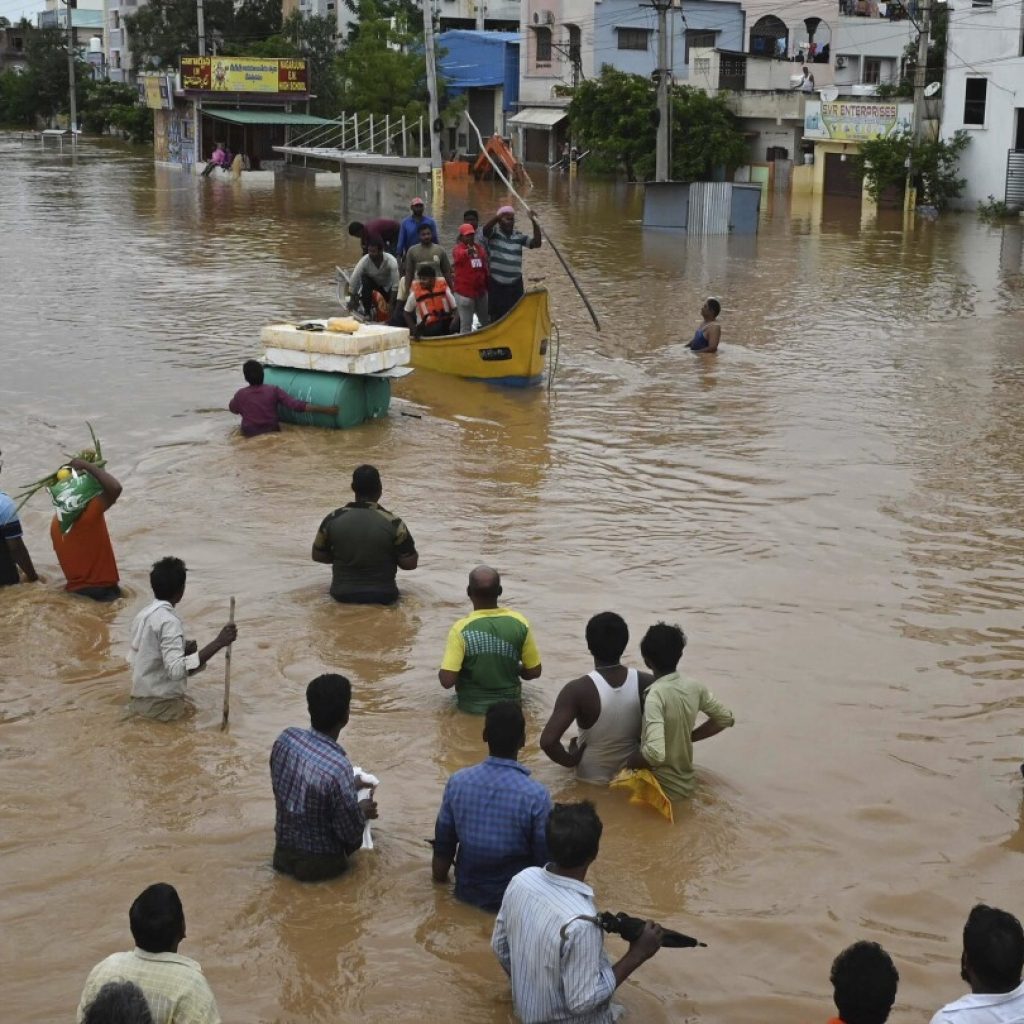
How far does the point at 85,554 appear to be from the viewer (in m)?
9.52

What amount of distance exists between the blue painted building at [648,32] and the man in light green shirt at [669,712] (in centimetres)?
5204

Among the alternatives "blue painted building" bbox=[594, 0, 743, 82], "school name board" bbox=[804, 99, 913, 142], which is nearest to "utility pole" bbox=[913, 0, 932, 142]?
"school name board" bbox=[804, 99, 913, 142]

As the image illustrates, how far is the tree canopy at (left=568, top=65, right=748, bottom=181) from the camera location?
46.4 meters

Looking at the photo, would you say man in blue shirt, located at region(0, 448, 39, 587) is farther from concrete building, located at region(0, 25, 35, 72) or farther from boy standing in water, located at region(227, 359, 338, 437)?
concrete building, located at region(0, 25, 35, 72)

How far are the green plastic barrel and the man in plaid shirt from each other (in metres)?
8.84

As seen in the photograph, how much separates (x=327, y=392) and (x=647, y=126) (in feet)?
115

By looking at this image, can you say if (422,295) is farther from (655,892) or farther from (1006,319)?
(655,892)

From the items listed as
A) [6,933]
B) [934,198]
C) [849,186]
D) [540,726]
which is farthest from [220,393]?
[849,186]

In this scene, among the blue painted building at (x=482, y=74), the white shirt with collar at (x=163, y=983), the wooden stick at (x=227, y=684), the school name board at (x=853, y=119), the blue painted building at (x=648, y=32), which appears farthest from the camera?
the blue painted building at (x=482, y=74)

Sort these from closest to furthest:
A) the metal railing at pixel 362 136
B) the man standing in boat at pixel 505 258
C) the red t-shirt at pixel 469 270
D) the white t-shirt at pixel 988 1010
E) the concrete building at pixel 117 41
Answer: the white t-shirt at pixel 988 1010
the man standing in boat at pixel 505 258
the red t-shirt at pixel 469 270
the metal railing at pixel 362 136
the concrete building at pixel 117 41

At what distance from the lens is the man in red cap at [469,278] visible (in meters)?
16.8

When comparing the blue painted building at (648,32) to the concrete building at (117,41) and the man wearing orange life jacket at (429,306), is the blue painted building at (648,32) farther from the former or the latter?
the concrete building at (117,41)

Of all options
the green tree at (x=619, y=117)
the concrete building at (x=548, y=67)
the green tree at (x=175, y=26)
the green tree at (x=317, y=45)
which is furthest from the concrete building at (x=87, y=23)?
the green tree at (x=619, y=117)

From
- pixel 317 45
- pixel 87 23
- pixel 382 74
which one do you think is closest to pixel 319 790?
pixel 382 74
